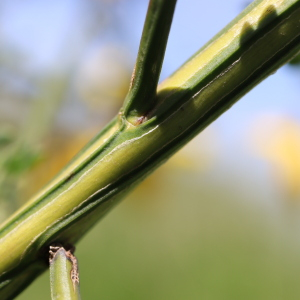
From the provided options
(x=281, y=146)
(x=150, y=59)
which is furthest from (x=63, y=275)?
(x=281, y=146)

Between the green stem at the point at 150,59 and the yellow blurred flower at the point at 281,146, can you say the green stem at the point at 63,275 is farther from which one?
the yellow blurred flower at the point at 281,146

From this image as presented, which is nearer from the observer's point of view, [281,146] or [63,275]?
[63,275]

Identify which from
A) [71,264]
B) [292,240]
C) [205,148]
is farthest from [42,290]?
[71,264]

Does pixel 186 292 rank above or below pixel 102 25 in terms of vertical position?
above

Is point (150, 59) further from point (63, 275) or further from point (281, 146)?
point (281, 146)

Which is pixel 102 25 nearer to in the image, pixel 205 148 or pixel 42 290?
pixel 205 148

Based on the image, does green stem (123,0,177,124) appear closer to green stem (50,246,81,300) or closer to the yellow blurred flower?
green stem (50,246,81,300)

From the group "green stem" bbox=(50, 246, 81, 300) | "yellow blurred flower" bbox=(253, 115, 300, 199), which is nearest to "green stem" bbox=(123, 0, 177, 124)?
"green stem" bbox=(50, 246, 81, 300)

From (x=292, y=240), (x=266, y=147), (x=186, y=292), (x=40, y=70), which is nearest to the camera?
(x=40, y=70)
